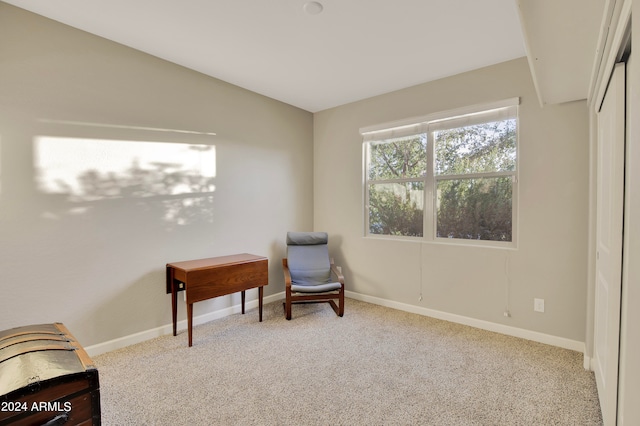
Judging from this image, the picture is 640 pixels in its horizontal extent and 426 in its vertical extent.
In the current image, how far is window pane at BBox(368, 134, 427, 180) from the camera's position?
11.5ft

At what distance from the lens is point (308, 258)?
3.80 meters

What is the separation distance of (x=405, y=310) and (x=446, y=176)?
159 cm

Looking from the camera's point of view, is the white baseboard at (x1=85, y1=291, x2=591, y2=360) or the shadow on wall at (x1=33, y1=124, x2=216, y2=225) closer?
the shadow on wall at (x1=33, y1=124, x2=216, y2=225)

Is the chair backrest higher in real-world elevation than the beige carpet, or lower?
higher

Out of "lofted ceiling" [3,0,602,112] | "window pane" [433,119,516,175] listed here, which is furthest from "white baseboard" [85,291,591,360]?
"lofted ceiling" [3,0,602,112]

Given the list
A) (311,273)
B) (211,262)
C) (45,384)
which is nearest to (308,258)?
(311,273)

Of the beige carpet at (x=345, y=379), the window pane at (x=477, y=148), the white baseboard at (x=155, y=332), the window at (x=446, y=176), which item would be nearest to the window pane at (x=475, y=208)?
the window at (x=446, y=176)

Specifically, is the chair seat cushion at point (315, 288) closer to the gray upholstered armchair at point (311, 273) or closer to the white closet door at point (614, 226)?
the gray upholstered armchair at point (311, 273)

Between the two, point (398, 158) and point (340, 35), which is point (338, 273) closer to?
point (398, 158)

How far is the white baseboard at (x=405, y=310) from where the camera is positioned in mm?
2551

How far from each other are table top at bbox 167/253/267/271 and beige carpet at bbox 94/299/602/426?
0.67 m

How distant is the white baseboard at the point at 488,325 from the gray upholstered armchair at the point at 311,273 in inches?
25.1

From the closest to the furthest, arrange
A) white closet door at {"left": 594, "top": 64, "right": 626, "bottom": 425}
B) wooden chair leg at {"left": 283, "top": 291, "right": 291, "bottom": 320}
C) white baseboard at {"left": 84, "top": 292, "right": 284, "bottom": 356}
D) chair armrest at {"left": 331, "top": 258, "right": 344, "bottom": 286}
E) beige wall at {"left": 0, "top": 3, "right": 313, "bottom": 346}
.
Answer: white closet door at {"left": 594, "top": 64, "right": 626, "bottom": 425}
beige wall at {"left": 0, "top": 3, "right": 313, "bottom": 346}
white baseboard at {"left": 84, "top": 292, "right": 284, "bottom": 356}
wooden chair leg at {"left": 283, "top": 291, "right": 291, "bottom": 320}
chair armrest at {"left": 331, "top": 258, "right": 344, "bottom": 286}

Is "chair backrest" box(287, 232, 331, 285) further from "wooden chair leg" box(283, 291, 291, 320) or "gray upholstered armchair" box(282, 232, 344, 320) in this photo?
"wooden chair leg" box(283, 291, 291, 320)
